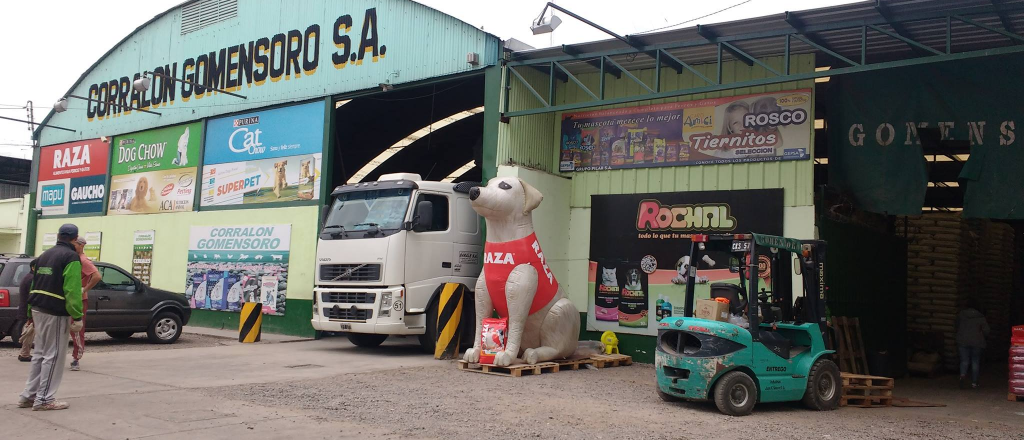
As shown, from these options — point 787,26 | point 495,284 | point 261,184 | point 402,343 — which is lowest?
point 402,343

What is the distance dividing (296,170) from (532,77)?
5.80 m

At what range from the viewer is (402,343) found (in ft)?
53.4

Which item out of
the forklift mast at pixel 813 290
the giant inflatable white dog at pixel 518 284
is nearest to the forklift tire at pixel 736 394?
the forklift mast at pixel 813 290

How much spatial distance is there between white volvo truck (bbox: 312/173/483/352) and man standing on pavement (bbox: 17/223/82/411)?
18.3ft

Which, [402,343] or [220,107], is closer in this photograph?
[402,343]

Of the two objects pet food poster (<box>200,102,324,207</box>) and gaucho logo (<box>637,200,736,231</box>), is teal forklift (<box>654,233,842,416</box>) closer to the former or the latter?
gaucho logo (<box>637,200,736,231</box>)

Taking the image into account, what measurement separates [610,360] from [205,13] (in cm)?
1404

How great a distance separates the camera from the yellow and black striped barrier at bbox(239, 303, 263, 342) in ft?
51.9

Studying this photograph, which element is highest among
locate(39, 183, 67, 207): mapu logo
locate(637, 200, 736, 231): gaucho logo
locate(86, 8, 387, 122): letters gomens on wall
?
locate(86, 8, 387, 122): letters gomens on wall

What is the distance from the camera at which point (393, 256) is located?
1315 cm

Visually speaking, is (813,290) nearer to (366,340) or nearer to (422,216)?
(422,216)

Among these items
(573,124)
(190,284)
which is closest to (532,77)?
(573,124)

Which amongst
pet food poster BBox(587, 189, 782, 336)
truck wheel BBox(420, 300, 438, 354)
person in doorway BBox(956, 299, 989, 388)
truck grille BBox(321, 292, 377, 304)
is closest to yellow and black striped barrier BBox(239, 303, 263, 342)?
truck grille BBox(321, 292, 377, 304)

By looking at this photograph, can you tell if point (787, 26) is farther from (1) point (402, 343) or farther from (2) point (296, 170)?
(2) point (296, 170)
